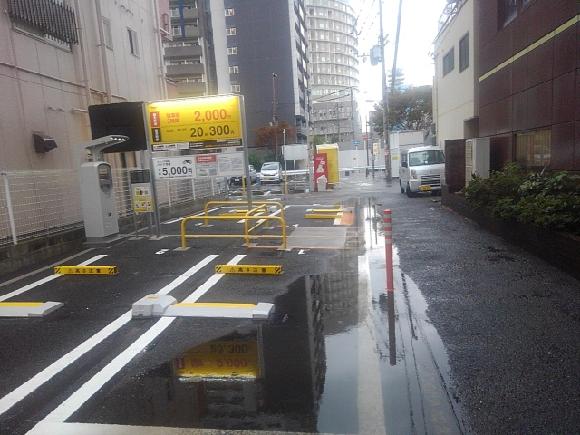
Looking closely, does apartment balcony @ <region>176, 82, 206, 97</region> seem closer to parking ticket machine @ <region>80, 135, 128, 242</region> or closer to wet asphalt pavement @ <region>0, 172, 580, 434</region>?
parking ticket machine @ <region>80, 135, 128, 242</region>

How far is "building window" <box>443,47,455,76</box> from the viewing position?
21.4m

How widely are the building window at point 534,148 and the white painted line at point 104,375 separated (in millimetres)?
9408

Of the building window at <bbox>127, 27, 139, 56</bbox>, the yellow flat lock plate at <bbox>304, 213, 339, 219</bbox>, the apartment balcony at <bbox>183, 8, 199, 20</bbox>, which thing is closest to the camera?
the yellow flat lock plate at <bbox>304, 213, 339, 219</bbox>

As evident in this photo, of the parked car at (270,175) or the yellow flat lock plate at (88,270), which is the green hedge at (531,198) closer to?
the yellow flat lock plate at (88,270)

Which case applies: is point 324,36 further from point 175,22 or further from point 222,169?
point 222,169

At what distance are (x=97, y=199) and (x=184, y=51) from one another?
47872 millimetres

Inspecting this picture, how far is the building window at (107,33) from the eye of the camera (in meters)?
13.9

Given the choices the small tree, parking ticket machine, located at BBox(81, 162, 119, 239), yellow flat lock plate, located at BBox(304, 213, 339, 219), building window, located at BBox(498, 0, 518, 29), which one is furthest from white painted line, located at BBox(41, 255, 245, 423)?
the small tree

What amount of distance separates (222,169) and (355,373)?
7.17 meters

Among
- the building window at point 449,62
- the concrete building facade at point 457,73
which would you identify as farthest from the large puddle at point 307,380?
the building window at point 449,62

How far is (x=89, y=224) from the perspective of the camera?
10.1 metres

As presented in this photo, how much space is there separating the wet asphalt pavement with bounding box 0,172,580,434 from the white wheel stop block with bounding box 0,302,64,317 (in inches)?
4.8

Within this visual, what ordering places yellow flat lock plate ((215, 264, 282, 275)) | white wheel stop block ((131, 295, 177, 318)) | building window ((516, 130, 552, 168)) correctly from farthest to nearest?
Answer: 1. building window ((516, 130, 552, 168))
2. yellow flat lock plate ((215, 264, 282, 275))
3. white wheel stop block ((131, 295, 177, 318))

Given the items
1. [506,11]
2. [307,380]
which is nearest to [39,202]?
[307,380]
